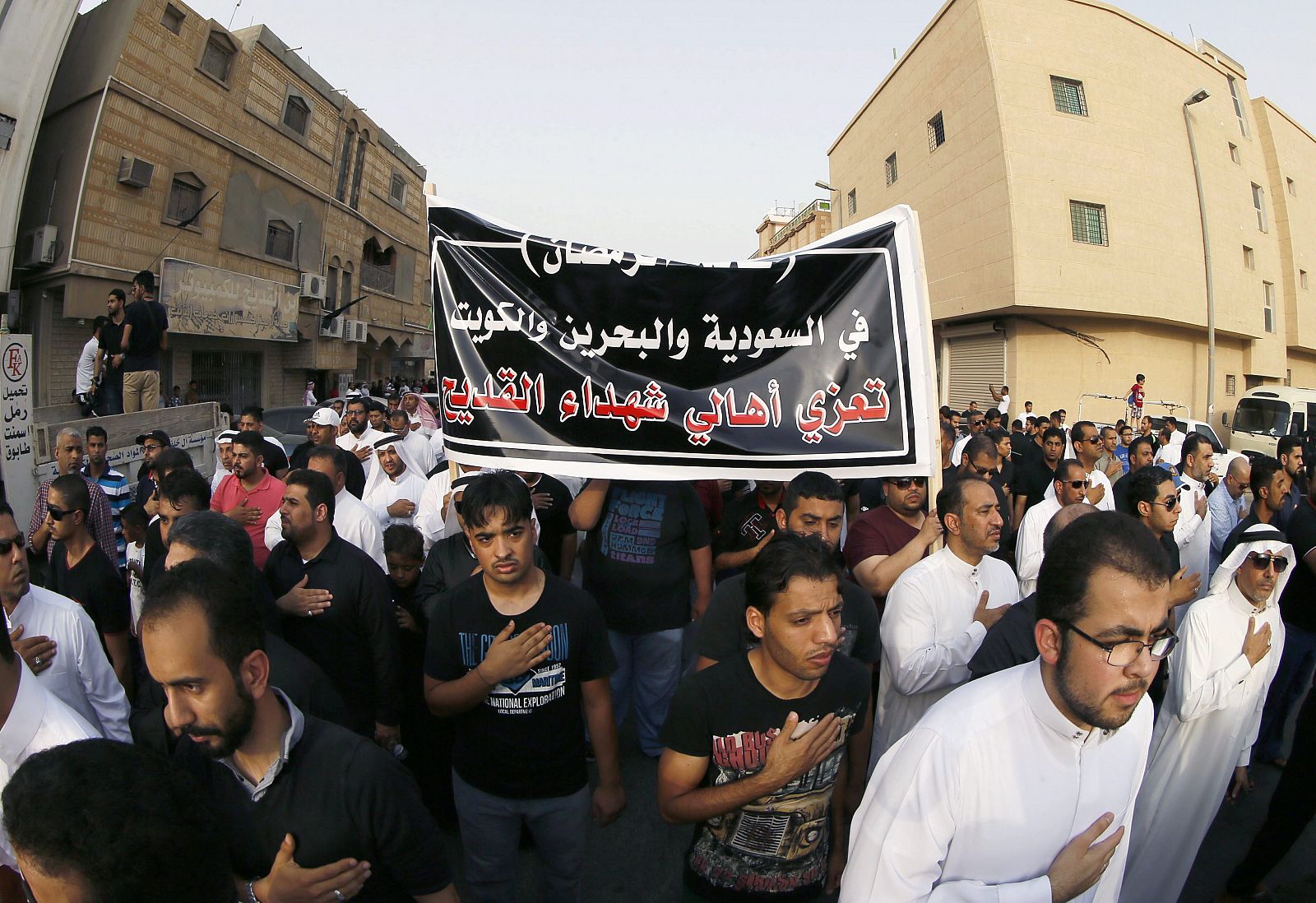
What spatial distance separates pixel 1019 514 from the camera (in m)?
7.54

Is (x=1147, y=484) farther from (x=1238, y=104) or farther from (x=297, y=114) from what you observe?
(x=1238, y=104)

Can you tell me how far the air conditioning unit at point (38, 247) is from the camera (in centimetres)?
1289

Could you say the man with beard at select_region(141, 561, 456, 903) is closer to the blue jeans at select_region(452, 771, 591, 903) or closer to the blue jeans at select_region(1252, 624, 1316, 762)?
the blue jeans at select_region(452, 771, 591, 903)

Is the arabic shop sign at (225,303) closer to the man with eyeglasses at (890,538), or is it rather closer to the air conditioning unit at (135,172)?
the air conditioning unit at (135,172)

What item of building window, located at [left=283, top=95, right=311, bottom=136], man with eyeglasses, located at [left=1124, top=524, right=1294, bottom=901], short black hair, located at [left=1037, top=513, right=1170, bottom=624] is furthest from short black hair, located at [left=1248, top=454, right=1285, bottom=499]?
building window, located at [left=283, top=95, right=311, bottom=136]

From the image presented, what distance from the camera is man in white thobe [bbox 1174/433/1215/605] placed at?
484 centimetres

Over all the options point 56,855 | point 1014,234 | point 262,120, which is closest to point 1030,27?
point 1014,234

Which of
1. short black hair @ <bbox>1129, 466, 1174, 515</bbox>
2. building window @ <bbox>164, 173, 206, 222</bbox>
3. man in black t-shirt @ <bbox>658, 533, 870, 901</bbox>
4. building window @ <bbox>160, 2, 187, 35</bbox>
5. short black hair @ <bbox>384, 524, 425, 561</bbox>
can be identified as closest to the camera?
man in black t-shirt @ <bbox>658, 533, 870, 901</bbox>

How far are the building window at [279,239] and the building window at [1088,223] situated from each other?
22.4 m

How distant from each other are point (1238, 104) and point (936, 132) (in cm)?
1357

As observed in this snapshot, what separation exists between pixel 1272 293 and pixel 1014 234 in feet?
48.0

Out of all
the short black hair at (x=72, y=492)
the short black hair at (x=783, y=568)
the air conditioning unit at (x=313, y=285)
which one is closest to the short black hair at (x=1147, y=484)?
the short black hair at (x=783, y=568)

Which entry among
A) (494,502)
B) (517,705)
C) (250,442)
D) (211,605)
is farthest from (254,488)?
(211,605)

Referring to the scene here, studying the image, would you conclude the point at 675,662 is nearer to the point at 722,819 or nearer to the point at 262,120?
the point at 722,819
